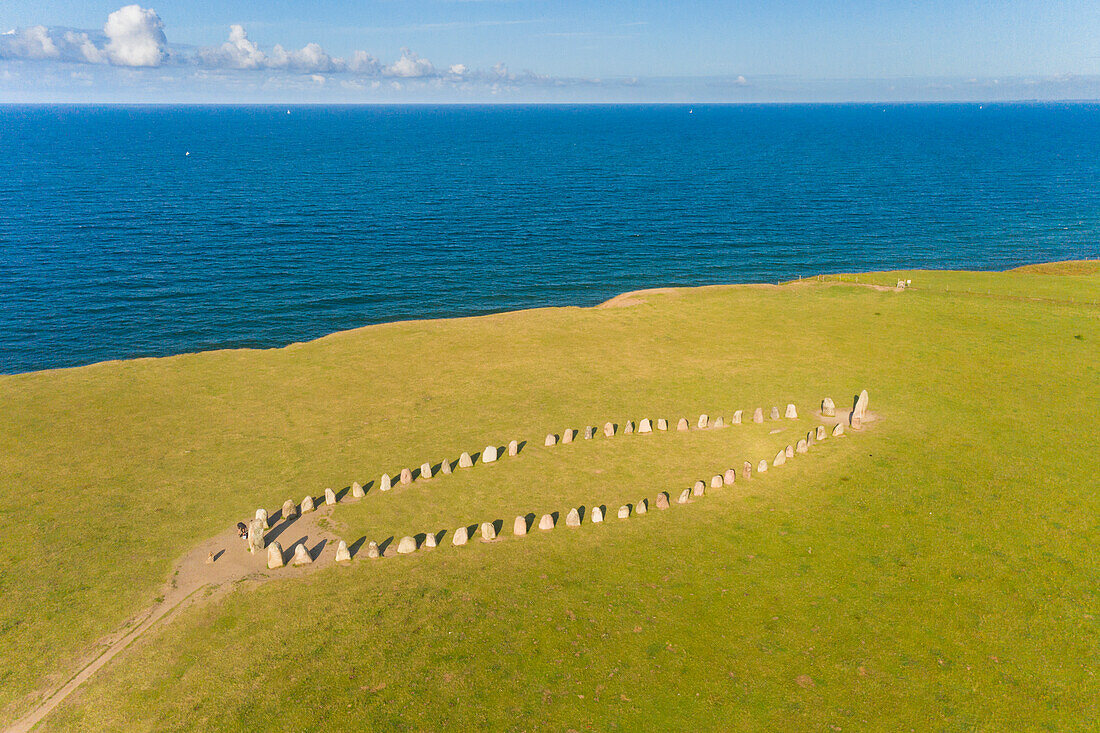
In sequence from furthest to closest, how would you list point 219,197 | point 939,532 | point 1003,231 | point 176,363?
point 219,197, point 1003,231, point 176,363, point 939,532

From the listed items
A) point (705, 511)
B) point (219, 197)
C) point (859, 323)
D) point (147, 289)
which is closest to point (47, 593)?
point (705, 511)


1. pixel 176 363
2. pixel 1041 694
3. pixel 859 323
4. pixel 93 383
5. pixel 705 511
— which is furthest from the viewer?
pixel 859 323

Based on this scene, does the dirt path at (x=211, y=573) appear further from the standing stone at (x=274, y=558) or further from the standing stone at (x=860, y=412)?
the standing stone at (x=860, y=412)

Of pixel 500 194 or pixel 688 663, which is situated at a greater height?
pixel 500 194

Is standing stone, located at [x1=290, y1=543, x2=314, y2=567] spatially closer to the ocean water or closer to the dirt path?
the dirt path

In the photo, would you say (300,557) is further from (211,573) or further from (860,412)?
(860,412)

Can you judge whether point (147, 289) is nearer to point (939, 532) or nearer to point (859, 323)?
point (859, 323)

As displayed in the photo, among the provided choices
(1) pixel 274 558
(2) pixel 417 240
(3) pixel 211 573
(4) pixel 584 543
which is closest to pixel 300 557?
(1) pixel 274 558
